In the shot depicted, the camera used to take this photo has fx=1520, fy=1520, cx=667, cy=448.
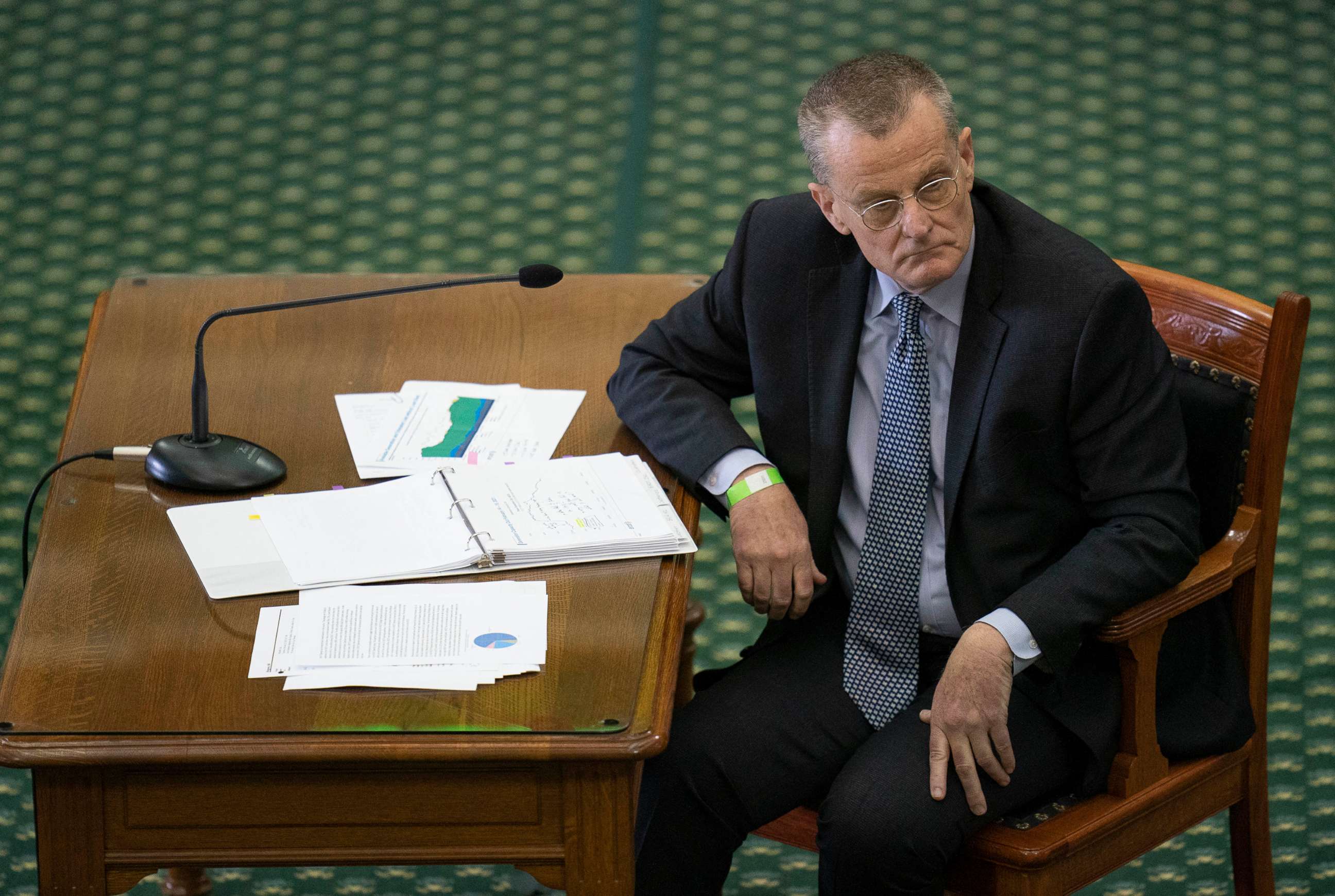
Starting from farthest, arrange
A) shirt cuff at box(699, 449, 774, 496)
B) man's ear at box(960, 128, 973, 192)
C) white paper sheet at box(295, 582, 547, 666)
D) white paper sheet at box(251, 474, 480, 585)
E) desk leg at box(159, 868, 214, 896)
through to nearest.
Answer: desk leg at box(159, 868, 214, 896)
shirt cuff at box(699, 449, 774, 496)
man's ear at box(960, 128, 973, 192)
white paper sheet at box(251, 474, 480, 585)
white paper sheet at box(295, 582, 547, 666)

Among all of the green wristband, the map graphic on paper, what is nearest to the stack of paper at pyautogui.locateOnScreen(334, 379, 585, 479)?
the map graphic on paper

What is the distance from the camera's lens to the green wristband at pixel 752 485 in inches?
72.6

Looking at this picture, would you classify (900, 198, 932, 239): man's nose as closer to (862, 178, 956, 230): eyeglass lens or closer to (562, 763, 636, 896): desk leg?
(862, 178, 956, 230): eyeglass lens

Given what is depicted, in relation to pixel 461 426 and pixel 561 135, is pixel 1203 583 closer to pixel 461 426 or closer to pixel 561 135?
pixel 461 426

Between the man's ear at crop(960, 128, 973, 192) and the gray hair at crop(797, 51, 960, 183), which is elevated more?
the gray hair at crop(797, 51, 960, 183)

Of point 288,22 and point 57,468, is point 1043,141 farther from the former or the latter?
point 57,468

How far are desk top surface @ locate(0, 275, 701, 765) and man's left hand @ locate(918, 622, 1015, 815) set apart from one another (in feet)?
1.04

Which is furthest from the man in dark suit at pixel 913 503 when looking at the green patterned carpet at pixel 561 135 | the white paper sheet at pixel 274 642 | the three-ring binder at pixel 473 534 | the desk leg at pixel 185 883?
the green patterned carpet at pixel 561 135

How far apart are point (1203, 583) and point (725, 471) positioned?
562 millimetres

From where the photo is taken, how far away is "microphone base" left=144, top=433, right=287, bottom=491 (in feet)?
5.82

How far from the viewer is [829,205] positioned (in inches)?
70.6

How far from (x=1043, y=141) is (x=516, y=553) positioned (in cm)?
264

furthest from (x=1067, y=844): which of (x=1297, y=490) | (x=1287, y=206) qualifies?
(x=1287, y=206)

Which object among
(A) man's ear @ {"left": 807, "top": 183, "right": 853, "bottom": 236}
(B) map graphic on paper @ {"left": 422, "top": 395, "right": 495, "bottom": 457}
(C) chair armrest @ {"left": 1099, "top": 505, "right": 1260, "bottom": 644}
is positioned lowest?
(C) chair armrest @ {"left": 1099, "top": 505, "right": 1260, "bottom": 644}
